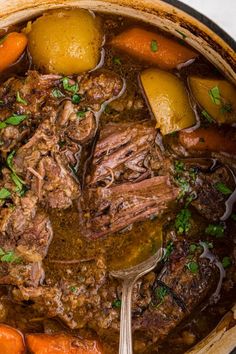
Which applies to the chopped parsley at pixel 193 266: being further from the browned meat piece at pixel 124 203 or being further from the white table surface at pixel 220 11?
the white table surface at pixel 220 11

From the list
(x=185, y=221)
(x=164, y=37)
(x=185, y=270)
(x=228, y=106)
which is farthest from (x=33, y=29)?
(x=185, y=270)

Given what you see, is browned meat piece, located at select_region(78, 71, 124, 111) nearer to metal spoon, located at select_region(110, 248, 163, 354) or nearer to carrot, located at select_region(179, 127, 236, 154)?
carrot, located at select_region(179, 127, 236, 154)

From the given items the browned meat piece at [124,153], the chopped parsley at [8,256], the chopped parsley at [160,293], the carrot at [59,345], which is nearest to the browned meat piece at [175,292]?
the chopped parsley at [160,293]

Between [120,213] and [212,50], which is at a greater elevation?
[212,50]

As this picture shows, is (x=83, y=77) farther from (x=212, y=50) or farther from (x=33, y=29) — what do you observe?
(x=212, y=50)

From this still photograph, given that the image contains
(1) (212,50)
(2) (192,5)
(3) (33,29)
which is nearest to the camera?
(2) (192,5)

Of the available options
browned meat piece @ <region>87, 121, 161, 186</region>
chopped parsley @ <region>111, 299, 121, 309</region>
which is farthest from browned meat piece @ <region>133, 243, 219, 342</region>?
browned meat piece @ <region>87, 121, 161, 186</region>
